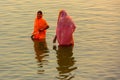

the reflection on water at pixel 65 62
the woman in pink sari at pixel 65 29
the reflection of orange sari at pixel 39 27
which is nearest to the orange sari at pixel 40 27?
the reflection of orange sari at pixel 39 27

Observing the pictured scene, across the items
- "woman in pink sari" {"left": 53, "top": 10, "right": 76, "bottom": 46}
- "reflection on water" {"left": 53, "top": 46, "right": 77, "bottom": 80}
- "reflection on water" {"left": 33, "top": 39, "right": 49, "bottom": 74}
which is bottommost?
"reflection on water" {"left": 53, "top": 46, "right": 77, "bottom": 80}

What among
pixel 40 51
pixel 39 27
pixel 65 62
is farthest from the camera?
pixel 39 27

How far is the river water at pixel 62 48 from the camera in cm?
1297

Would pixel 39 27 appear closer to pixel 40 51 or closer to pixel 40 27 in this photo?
pixel 40 27

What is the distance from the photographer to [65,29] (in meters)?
15.5

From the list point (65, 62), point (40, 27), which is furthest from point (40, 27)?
point (65, 62)

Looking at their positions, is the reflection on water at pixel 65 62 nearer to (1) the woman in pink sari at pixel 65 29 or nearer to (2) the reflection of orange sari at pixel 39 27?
(1) the woman in pink sari at pixel 65 29

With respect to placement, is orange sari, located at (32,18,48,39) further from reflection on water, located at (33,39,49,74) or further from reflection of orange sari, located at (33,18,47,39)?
reflection on water, located at (33,39,49,74)

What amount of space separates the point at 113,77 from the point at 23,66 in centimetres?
307

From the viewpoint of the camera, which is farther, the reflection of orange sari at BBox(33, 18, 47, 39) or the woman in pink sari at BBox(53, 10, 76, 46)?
the reflection of orange sari at BBox(33, 18, 47, 39)

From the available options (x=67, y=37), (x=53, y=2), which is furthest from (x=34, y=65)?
(x=53, y=2)

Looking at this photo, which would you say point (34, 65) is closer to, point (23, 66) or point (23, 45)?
point (23, 66)

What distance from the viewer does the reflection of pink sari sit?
15.4 metres

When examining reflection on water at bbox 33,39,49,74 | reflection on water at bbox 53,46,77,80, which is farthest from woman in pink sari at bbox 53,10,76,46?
reflection on water at bbox 33,39,49,74
